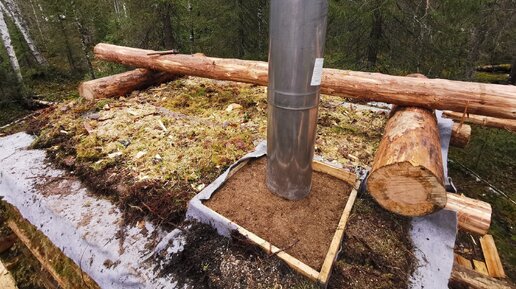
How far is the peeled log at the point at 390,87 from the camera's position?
283cm

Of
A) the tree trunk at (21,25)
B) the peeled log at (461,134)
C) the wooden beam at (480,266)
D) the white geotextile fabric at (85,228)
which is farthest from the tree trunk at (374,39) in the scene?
the tree trunk at (21,25)

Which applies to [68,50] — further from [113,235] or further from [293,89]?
[293,89]

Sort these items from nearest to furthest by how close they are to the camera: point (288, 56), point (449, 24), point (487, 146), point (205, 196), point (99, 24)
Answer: point (288, 56) → point (205, 196) → point (487, 146) → point (449, 24) → point (99, 24)

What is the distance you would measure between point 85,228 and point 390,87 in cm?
361

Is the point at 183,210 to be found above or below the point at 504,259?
above

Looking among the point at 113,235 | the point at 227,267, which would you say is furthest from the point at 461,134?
the point at 113,235

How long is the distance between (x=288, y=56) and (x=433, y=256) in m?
1.87

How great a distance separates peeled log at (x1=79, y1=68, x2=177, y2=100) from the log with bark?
5.53 meters

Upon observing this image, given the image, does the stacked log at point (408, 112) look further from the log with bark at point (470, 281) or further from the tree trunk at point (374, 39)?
the tree trunk at point (374, 39)

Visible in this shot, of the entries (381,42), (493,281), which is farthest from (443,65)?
(493,281)

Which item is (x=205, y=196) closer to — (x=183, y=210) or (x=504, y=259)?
(x=183, y=210)

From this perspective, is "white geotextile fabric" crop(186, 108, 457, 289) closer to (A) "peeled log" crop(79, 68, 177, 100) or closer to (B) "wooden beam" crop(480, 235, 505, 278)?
(B) "wooden beam" crop(480, 235, 505, 278)

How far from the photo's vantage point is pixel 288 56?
68.6 inches

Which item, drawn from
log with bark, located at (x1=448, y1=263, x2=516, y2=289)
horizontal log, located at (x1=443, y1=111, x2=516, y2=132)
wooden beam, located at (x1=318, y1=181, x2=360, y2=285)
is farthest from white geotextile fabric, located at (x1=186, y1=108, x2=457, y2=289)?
horizontal log, located at (x1=443, y1=111, x2=516, y2=132)
